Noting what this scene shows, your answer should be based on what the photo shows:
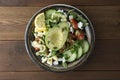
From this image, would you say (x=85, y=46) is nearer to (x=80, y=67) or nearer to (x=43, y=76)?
(x=80, y=67)

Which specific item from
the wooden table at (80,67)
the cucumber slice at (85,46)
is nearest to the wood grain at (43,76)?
the wooden table at (80,67)

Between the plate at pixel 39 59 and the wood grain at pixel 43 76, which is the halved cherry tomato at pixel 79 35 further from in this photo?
the wood grain at pixel 43 76

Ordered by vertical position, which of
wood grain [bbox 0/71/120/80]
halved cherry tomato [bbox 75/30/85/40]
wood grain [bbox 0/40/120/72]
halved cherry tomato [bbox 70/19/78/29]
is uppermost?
halved cherry tomato [bbox 70/19/78/29]

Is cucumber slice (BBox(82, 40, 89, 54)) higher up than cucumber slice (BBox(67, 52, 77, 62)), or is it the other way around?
cucumber slice (BBox(82, 40, 89, 54))

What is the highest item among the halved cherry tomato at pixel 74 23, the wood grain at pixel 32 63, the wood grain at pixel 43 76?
the halved cherry tomato at pixel 74 23

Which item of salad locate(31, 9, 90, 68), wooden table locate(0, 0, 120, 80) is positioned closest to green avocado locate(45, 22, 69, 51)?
salad locate(31, 9, 90, 68)

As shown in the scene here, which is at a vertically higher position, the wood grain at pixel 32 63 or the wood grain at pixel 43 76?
the wood grain at pixel 32 63

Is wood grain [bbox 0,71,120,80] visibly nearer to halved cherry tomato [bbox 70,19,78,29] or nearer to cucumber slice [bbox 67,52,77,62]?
cucumber slice [bbox 67,52,77,62]
